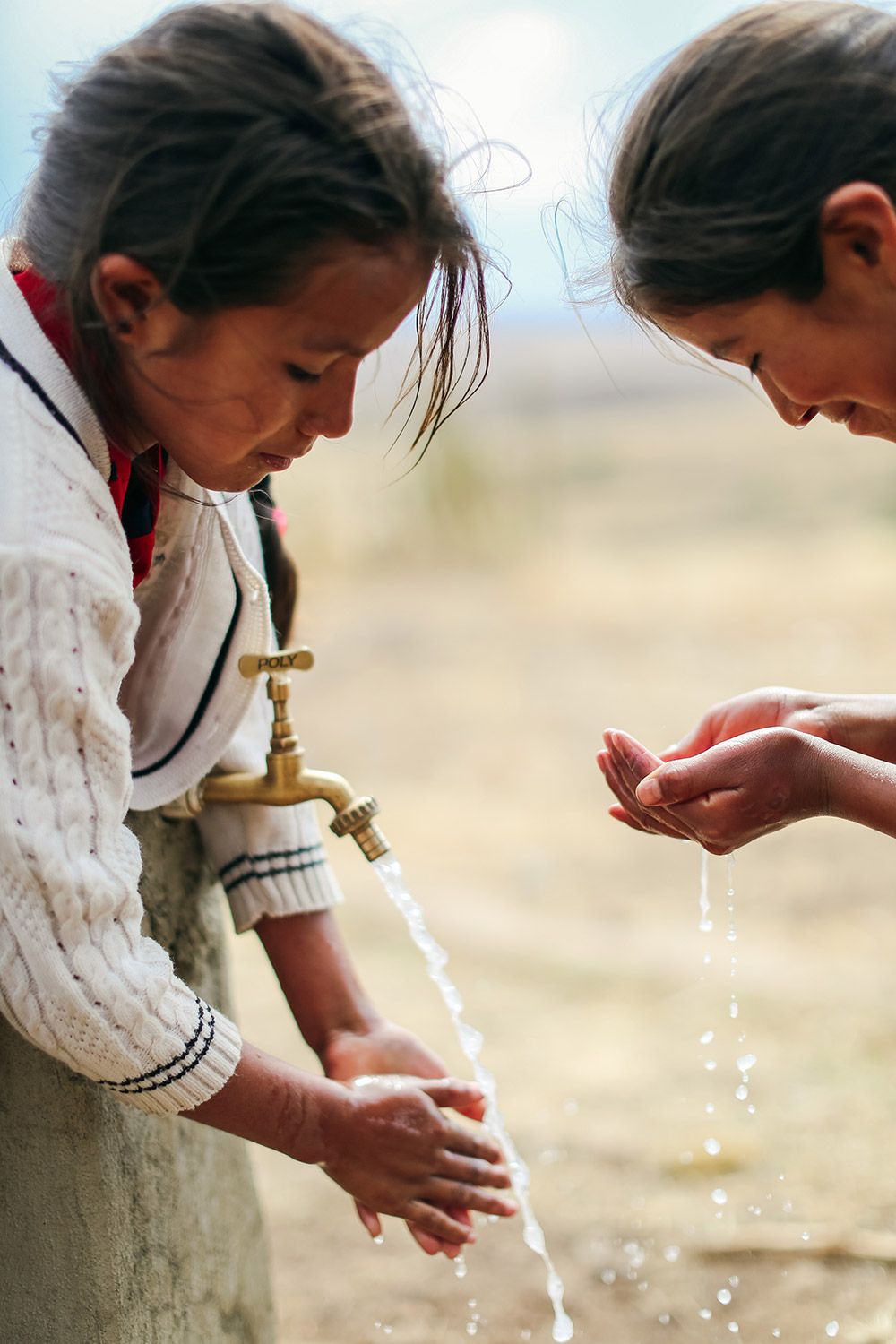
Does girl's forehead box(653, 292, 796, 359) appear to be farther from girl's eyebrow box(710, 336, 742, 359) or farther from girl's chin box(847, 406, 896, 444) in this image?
girl's chin box(847, 406, 896, 444)

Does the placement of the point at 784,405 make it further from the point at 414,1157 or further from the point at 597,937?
the point at 597,937

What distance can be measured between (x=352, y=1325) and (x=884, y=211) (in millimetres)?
1646

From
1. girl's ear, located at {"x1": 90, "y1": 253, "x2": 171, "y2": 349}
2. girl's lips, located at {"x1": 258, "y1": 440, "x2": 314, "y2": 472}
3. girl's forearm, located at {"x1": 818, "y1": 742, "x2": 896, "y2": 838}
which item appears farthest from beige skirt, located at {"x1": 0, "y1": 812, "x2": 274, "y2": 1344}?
girl's forearm, located at {"x1": 818, "y1": 742, "x2": 896, "y2": 838}

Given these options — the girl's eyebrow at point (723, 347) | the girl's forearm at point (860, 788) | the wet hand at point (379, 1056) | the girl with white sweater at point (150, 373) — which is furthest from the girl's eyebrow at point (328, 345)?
the wet hand at point (379, 1056)

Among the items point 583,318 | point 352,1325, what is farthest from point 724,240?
point 352,1325

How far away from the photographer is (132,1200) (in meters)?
1.23

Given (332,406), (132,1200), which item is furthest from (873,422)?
(132,1200)

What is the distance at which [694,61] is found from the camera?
1105mm

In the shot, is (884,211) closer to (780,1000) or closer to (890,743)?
(890,743)

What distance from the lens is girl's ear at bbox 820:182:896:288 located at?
1058 millimetres

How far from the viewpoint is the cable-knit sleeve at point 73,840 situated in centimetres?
90

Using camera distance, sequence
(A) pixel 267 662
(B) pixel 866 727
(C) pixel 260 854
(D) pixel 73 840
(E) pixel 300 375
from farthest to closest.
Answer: (B) pixel 866 727 < (C) pixel 260 854 < (A) pixel 267 662 < (E) pixel 300 375 < (D) pixel 73 840

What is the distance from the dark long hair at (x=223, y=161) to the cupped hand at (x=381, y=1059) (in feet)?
2.47

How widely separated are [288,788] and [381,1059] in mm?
328
